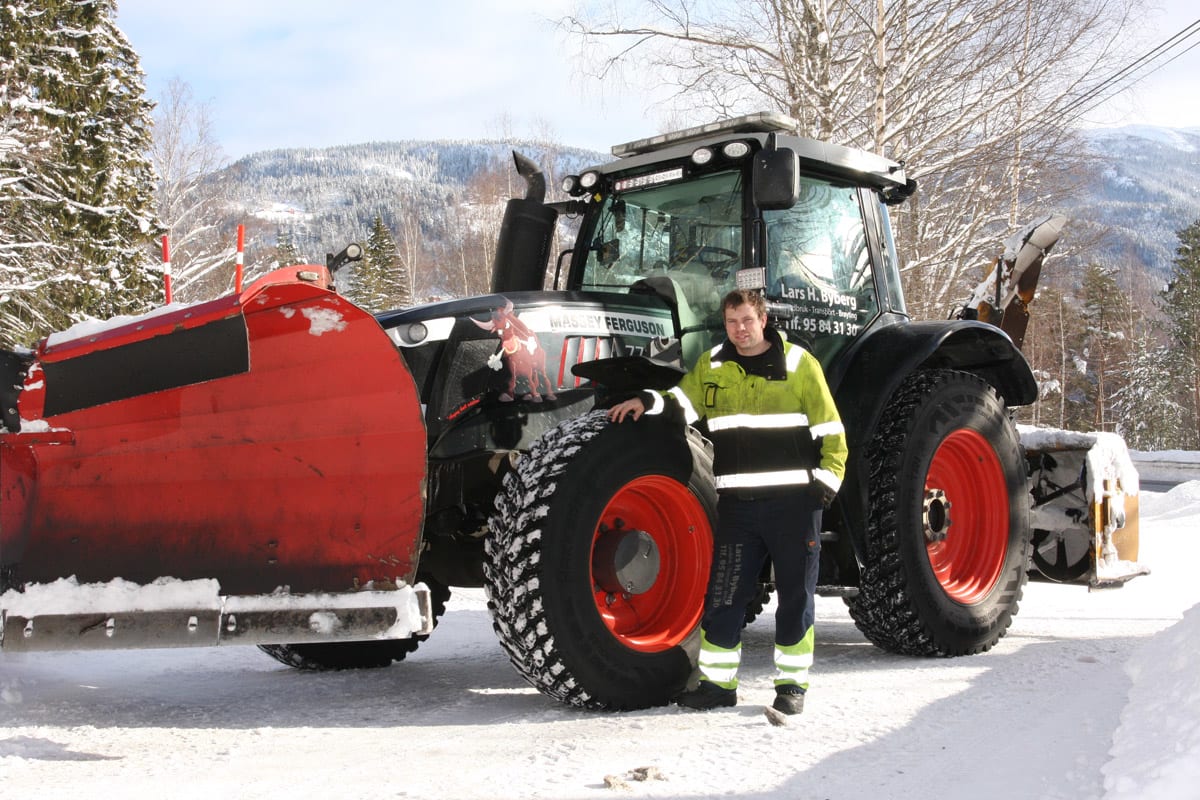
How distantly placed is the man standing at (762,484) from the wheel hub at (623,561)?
256mm

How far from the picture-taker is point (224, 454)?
3.66m

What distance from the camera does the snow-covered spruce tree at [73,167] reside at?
49.6 feet

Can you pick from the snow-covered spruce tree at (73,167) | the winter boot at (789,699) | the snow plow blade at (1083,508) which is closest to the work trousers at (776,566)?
the winter boot at (789,699)

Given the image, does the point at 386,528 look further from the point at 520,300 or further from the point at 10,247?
the point at 10,247

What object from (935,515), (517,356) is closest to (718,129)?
(517,356)

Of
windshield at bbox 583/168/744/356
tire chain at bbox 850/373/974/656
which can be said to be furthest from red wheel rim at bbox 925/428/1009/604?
windshield at bbox 583/168/744/356

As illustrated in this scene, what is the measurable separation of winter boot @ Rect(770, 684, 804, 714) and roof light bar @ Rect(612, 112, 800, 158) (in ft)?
8.39

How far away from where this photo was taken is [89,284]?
53.5 feet

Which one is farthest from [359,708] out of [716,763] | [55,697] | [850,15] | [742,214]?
[850,15]

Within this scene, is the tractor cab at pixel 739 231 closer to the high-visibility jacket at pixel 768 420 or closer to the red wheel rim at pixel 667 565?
the high-visibility jacket at pixel 768 420

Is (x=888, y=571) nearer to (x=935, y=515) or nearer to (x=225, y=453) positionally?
(x=935, y=515)

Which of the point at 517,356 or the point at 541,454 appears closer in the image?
the point at 541,454

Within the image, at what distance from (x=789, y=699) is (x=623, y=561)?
0.80 metres

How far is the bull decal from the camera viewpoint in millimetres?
4301
